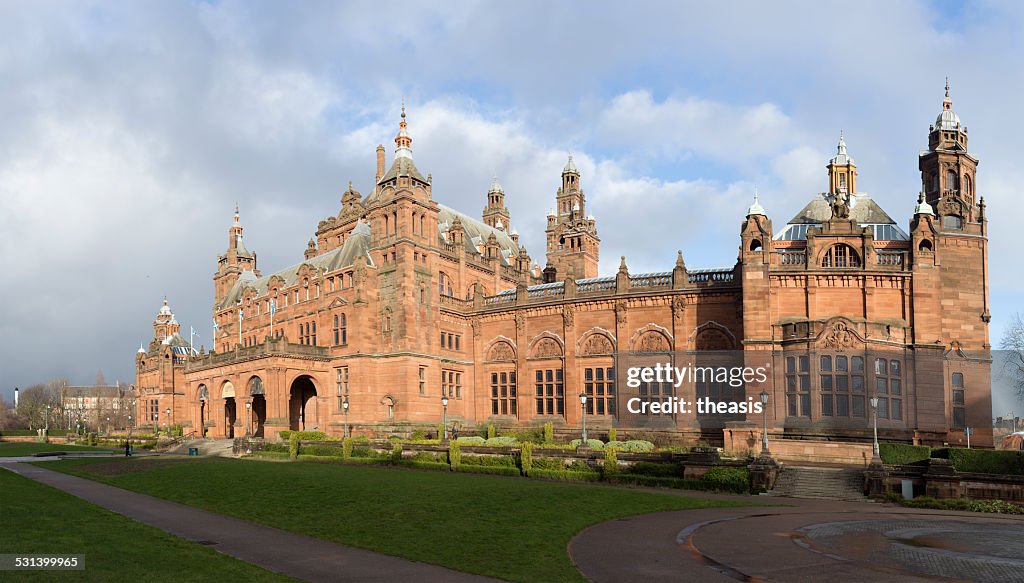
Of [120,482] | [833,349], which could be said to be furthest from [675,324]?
[120,482]

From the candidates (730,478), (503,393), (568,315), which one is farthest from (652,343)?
(730,478)

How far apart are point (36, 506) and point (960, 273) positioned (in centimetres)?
5137

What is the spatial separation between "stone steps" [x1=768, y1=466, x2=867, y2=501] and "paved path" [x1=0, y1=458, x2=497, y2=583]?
68.4ft

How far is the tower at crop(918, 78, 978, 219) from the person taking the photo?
1982 inches

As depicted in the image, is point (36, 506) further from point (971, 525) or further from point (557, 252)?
point (557, 252)

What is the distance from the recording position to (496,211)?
91375 mm

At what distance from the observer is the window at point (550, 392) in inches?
2359

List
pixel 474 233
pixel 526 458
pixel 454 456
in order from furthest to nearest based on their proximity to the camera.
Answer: pixel 474 233 < pixel 454 456 < pixel 526 458

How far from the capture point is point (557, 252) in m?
83.7

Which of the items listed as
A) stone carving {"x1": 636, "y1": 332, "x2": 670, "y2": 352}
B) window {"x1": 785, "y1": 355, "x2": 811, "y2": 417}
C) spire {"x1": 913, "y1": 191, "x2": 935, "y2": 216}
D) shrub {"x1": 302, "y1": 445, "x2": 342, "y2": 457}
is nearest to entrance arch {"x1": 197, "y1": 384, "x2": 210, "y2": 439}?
shrub {"x1": 302, "y1": 445, "x2": 342, "y2": 457}

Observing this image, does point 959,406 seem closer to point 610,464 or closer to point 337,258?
point 610,464

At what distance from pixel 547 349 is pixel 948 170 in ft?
104

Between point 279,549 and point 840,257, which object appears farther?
point 840,257

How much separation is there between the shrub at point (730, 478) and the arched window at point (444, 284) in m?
35.6
